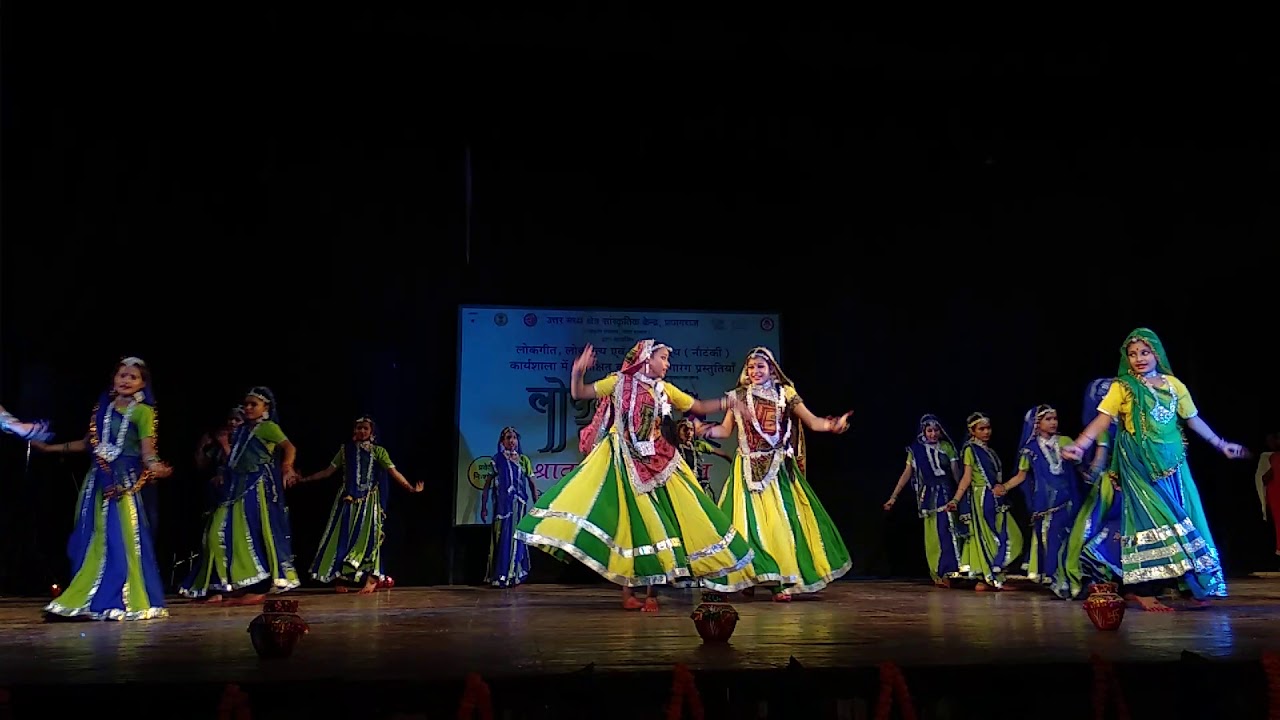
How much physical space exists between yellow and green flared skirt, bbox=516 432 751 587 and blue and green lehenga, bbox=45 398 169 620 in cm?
186

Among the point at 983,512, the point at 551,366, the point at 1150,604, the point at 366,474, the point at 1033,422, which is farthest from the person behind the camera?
the point at 551,366

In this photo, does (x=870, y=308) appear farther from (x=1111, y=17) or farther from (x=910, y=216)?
(x=1111, y=17)

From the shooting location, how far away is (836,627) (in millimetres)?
4281

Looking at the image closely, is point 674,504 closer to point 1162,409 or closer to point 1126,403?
point 1126,403

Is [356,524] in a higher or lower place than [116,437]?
lower

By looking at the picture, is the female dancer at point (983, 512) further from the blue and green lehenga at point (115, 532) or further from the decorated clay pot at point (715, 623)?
the blue and green lehenga at point (115, 532)

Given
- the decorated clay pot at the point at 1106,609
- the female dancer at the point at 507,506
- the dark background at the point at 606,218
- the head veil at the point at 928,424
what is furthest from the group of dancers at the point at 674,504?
the decorated clay pot at the point at 1106,609

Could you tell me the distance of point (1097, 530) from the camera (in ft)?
18.2

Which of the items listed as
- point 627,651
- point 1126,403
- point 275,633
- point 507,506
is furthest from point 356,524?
point 1126,403

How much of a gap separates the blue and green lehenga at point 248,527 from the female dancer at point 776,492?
286 centimetres

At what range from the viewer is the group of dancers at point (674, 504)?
201 inches

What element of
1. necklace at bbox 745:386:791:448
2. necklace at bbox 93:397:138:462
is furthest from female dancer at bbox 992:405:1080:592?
necklace at bbox 93:397:138:462

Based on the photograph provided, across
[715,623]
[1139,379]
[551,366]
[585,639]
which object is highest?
[551,366]

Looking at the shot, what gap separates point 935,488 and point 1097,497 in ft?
6.22
